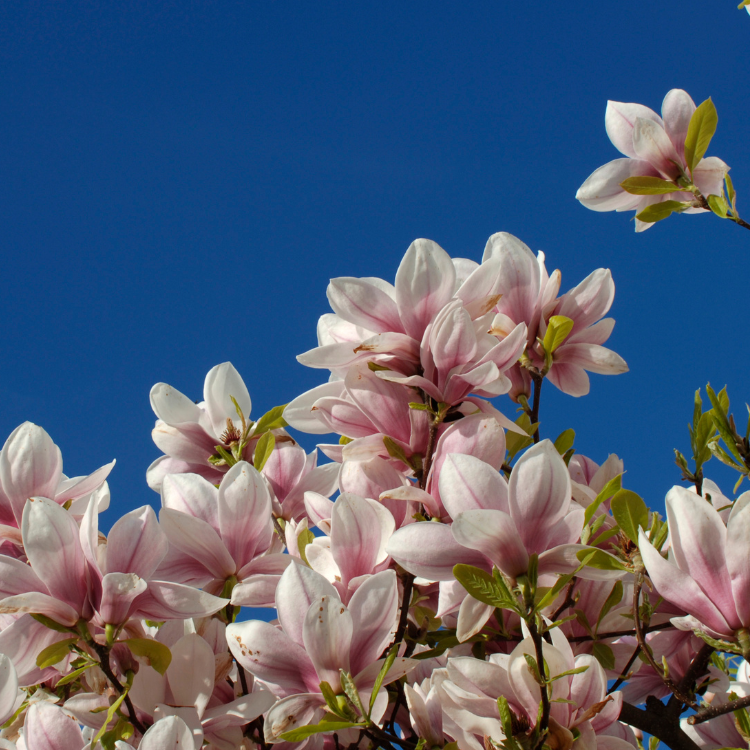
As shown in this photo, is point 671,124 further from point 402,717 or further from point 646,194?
point 402,717

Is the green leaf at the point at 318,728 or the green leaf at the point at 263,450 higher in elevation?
the green leaf at the point at 263,450

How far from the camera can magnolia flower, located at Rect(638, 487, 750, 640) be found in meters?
0.93

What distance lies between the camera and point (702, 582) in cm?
96

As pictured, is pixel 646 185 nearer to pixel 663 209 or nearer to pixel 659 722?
pixel 663 209

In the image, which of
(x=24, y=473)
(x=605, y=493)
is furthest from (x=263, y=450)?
(x=605, y=493)

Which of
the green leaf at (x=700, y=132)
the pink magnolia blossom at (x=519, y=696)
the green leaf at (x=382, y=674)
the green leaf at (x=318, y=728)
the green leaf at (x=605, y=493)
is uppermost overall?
the green leaf at (x=700, y=132)

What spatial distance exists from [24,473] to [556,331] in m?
1.13

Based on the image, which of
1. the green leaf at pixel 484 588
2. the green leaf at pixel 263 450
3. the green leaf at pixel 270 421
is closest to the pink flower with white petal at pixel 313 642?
the green leaf at pixel 484 588

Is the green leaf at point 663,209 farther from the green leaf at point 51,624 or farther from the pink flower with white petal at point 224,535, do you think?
the green leaf at point 51,624

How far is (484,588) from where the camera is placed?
0.99m

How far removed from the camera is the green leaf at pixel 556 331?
1.55 m

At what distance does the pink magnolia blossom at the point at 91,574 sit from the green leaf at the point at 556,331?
2.84 ft

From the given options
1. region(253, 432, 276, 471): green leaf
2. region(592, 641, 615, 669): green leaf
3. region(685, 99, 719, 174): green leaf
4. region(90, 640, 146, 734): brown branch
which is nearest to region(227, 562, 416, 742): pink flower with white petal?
→ region(90, 640, 146, 734): brown branch

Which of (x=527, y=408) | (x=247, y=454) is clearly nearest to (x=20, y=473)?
(x=247, y=454)
